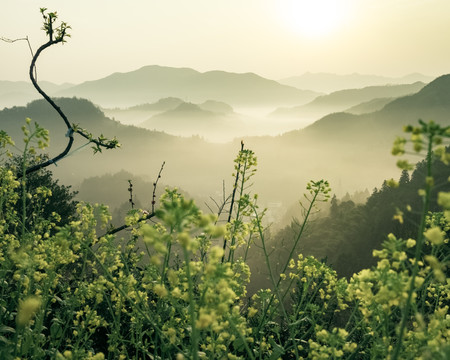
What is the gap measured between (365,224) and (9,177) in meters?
76.7

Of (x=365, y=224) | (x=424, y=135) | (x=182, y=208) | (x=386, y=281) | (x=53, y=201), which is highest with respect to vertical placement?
(x=424, y=135)

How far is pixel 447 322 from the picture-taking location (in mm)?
3391

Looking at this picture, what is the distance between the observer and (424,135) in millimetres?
2064

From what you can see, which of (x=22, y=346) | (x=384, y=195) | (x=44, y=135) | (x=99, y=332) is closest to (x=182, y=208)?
(x=44, y=135)

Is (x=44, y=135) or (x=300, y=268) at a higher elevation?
(x=44, y=135)

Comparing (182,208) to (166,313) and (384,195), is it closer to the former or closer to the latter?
(166,313)

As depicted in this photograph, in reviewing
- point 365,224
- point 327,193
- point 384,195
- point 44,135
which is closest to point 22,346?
point 44,135

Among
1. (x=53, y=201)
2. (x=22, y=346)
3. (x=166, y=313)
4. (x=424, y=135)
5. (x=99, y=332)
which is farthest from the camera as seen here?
(x=53, y=201)

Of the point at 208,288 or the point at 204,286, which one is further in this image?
the point at 208,288

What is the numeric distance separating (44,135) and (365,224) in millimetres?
77422

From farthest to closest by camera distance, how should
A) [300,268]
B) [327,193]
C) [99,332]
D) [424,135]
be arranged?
[99,332]
[300,268]
[327,193]
[424,135]

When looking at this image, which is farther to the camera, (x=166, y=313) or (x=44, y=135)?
(x=166, y=313)

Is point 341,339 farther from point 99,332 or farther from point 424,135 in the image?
point 99,332

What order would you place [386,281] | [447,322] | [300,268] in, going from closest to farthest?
[386,281] → [447,322] → [300,268]
